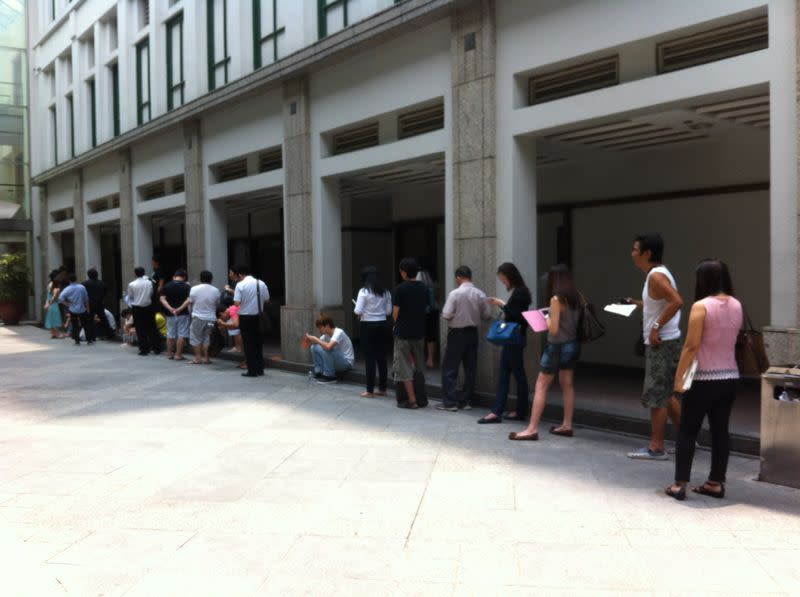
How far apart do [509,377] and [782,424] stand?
10.3 ft

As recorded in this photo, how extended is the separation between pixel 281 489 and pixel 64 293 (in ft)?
45.6

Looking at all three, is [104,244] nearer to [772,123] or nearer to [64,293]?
[64,293]

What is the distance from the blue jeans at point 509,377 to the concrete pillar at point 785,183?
2503mm

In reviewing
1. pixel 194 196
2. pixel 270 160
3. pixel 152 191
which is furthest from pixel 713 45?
pixel 152 191

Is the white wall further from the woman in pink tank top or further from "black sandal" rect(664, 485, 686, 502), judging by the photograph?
"black sandal" rect(664, 485, 686, 502)

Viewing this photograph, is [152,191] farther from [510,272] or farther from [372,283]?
[510,272]

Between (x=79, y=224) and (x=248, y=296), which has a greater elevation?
(x=79, y=224)

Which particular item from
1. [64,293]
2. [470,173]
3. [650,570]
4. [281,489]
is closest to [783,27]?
[470,173]

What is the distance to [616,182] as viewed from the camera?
1169 cm

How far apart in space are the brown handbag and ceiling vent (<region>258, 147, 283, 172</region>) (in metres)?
10.5

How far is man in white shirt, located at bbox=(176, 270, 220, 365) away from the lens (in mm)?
13758

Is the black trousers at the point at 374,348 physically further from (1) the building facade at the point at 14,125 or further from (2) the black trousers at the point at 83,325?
(1) the building facade at the point at 14,125

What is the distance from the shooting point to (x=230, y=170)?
53.1ft

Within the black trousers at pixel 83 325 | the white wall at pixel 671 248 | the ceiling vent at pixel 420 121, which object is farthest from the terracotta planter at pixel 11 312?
the white wall at pixel 671 248
